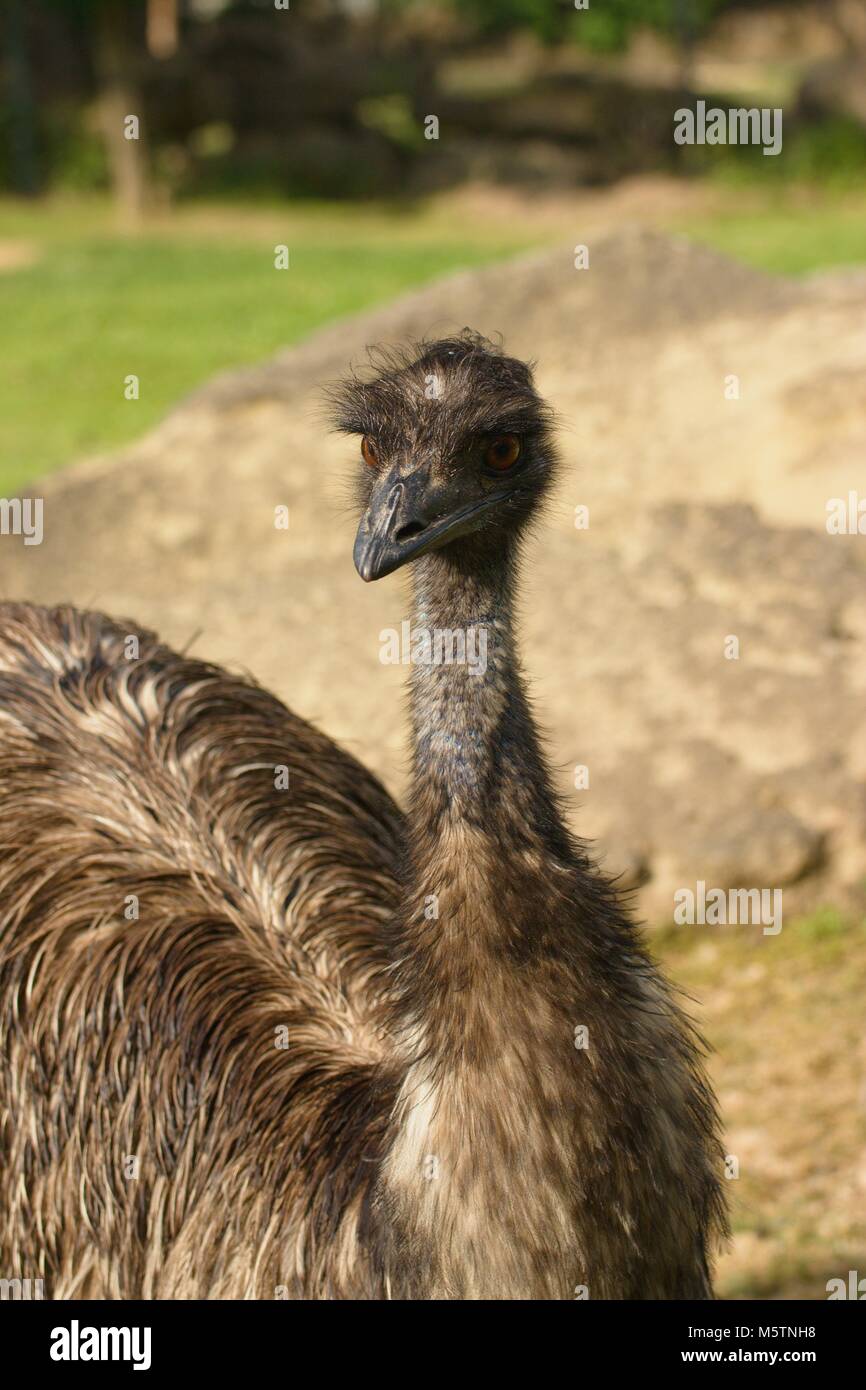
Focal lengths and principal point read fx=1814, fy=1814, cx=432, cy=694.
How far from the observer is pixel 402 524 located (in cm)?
272

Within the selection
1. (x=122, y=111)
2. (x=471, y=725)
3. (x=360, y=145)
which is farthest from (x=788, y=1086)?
(x=360, y=145)

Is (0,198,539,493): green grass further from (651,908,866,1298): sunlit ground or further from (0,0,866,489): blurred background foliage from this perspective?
(651,908,866,1298): sunlit ground

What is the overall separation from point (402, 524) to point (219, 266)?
56.7 ft

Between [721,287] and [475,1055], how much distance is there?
21.9ft

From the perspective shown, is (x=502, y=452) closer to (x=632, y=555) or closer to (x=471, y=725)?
(x=471, y=725)

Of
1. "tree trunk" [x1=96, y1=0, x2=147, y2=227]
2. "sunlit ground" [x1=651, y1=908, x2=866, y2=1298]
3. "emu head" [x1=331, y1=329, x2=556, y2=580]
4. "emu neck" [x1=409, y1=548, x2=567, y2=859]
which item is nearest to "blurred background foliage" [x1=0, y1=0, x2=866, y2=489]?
"tree trunk" [x1=96, y1=0, x2=147, y2=227]

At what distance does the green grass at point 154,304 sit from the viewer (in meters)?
13.3

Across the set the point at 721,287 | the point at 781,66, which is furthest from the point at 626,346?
the point at 781,66

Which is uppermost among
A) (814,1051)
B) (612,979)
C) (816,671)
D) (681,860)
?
(816,671)

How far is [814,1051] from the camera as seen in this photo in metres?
5.42

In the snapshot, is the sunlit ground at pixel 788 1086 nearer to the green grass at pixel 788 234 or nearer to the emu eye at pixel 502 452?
the emu eye at pixel 502 452

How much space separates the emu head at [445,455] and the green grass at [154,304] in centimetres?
856

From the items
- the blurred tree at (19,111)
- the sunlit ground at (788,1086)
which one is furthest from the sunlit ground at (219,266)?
the sunlit ground at (788,1086)

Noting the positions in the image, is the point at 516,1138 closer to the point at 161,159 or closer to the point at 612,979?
the point at 612,979
